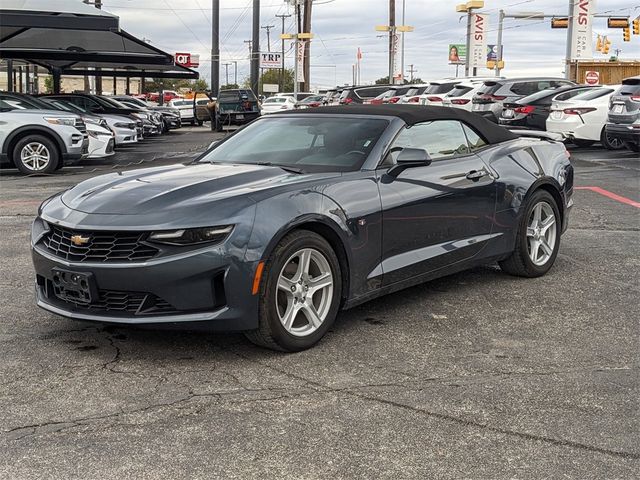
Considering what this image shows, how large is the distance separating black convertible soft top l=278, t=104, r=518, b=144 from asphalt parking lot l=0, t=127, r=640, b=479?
4.06 feet

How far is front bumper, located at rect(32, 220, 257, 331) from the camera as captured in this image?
402 centimetres

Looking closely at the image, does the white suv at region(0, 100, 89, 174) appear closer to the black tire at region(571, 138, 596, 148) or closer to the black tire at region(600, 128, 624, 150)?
the black tire at region(571, 138, 596, 148)

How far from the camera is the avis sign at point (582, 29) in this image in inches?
1281

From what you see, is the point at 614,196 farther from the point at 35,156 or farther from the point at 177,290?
the point at 35,156

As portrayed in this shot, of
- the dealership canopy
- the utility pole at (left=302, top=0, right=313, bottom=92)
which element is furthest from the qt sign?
the dealership canopy

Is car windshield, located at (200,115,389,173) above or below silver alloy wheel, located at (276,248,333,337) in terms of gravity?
above

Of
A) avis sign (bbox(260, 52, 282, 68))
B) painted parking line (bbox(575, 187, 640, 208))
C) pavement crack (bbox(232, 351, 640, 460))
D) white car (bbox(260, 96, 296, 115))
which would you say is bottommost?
pavement crack (bbox(232, 351, 640, 460))

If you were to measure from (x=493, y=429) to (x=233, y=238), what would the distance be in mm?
1573

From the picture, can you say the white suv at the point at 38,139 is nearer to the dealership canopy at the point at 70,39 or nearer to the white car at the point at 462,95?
the dealership canopy at the point at 70,39

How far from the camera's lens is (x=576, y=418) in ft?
11.8

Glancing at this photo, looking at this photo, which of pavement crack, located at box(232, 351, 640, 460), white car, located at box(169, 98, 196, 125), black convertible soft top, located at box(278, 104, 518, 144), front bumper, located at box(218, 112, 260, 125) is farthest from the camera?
white car, located at box(169, 98, 196, 125)

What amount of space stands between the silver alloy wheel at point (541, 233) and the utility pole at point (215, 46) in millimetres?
47668

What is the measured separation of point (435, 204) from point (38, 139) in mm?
11042

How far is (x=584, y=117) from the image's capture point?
18828 mm
